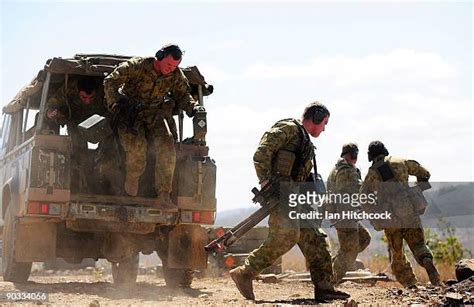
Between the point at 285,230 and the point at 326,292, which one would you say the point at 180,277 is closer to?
the point at 326,292

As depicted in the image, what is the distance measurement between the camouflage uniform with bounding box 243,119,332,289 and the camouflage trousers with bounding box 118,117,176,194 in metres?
1.68

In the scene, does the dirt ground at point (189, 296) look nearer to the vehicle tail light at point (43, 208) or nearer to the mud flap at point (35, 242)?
the mud flap at point (35, 242)

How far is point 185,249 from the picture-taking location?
9.08 m

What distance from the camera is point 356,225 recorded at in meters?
10.3

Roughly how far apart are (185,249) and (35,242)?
1.75 m

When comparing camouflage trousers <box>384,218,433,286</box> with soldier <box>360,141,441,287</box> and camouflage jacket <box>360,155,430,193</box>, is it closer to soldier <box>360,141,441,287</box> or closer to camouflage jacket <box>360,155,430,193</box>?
soldier <box>360,141,441,287</box>

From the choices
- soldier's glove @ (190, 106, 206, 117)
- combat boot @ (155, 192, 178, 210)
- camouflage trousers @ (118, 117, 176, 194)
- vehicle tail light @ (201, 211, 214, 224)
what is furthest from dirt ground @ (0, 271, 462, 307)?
soldier's glove @ (190, 106, 206, 117)

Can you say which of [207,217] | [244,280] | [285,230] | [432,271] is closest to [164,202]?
[207,217]

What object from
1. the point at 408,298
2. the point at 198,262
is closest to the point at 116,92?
the point at 198,262

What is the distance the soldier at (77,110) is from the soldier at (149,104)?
0.65 metres

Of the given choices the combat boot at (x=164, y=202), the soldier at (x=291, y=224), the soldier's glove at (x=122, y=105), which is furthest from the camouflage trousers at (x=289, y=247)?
the soldier's glove at (x=122, y=105)

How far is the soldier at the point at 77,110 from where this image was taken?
862 cm

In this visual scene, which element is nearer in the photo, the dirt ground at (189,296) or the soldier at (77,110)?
the dirt ground at (189,296)

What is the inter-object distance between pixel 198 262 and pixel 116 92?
2378mm
